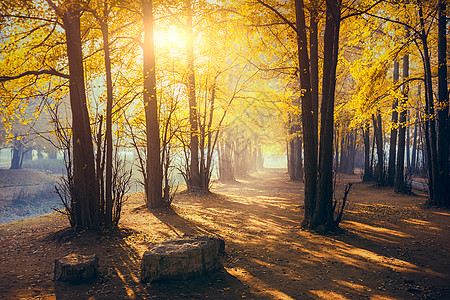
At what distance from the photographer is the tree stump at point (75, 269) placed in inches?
165

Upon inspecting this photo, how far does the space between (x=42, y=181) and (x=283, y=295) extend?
32881 mm

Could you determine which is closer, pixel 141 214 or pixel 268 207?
pixel 141 214

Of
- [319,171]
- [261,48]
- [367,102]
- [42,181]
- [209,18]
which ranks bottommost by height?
[42,181]

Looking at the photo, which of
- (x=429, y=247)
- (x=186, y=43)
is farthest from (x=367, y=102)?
(x=186, y=43)

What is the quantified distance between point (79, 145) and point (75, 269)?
3.39 meters

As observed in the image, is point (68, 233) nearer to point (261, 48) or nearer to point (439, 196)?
point (261, 48)

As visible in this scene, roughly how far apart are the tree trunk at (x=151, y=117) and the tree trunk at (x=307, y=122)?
13.8 feet

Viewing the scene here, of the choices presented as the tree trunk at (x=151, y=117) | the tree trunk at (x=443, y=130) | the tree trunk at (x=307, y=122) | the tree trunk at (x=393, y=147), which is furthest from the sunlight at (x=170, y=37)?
the tree trunk at (x=393, y=147)

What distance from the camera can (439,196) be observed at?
10.3m

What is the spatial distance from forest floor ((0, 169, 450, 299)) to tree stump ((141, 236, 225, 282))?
5.2 inches

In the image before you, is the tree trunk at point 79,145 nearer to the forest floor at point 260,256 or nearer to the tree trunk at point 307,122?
the forest floor at point 260,256

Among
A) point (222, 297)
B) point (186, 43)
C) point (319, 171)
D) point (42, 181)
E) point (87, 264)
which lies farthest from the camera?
point (42, 181)

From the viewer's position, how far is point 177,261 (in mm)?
4191

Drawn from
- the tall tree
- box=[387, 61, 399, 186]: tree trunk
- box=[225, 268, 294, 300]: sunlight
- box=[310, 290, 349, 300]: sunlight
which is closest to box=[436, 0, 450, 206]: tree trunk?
box=[387, 61, 399, 186]: tree trunk
